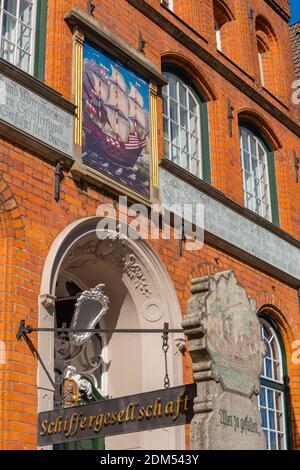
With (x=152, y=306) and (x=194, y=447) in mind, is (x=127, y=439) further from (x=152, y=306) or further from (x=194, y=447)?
(x=194, y=447)

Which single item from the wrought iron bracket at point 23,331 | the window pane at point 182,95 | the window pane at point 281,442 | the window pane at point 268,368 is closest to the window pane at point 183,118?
the window pane at point 182,95

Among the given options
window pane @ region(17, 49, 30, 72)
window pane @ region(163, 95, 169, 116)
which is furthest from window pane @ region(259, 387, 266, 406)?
window pane @ region(17, 49, 30, 72)

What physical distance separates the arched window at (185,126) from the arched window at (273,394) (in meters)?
2.89

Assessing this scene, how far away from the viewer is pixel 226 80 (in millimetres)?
14547

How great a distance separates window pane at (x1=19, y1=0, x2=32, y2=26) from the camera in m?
10.4

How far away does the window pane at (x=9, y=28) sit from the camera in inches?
398

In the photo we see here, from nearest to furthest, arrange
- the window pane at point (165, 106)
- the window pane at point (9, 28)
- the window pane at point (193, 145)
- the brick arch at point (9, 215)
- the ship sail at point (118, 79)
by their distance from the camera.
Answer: the brick arch at point (9, 215) < the window pane at point (9, 28) < the ship sail at point (118, 79) < the window pane at point (165, 106) < the window pane at point (193, 145)

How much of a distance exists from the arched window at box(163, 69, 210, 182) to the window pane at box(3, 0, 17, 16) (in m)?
3.14

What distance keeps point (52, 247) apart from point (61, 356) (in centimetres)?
179

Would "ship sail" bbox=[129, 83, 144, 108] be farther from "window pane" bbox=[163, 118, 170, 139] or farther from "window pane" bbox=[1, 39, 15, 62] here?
"window pane" bbox=[1, 39, 15, 62]

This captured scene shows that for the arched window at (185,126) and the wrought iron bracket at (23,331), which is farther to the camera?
the arched window at (185,126)

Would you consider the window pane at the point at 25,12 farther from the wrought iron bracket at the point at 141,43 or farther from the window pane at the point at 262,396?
the window pane at the point at 262,396

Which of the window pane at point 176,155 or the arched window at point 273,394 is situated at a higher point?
the window pane at point 176,155

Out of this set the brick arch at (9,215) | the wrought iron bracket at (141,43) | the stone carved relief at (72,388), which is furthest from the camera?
the wrought iron bracket at (141,43)
